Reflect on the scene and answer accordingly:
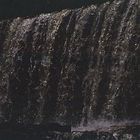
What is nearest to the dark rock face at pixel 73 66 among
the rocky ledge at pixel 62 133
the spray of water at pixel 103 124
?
the spray of water at pixel 103 124

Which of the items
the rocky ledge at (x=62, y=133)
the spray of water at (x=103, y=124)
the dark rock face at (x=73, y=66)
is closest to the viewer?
the spray of water at (x=103, y=124)

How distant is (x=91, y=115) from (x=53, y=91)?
108cm

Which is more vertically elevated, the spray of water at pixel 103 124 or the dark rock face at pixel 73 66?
the dark rock face at pixel 73 66

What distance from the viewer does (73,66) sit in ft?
34.2

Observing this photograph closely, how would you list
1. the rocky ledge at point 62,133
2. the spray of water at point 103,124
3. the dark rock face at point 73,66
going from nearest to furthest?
the spray of water at point 103,124 < the rocky ledge at point 62,133 < the dark rock face at point 73,66

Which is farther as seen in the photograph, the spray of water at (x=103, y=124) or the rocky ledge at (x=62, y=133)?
the rocky ledge at (x=62, y=133)

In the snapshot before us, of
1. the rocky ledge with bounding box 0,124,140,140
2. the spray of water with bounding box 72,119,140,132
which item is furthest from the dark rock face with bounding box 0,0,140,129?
the rocky ledge with bounding box 0,124,140,140

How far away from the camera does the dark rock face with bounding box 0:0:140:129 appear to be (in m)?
9.77

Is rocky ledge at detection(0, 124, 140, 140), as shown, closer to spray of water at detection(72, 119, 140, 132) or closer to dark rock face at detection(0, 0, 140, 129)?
spray of water at detection(72, 119, 140, 132)

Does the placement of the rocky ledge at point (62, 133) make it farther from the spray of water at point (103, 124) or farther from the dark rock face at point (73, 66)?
the dark rock face at point (73, 66)

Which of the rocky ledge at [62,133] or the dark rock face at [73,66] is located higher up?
the dark rock face at [73,66]

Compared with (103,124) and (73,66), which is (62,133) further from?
(73,66)

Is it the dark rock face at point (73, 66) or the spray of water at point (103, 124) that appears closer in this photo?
the spray of water at point (103, 124)

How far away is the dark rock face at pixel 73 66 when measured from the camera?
9773 millimetres
